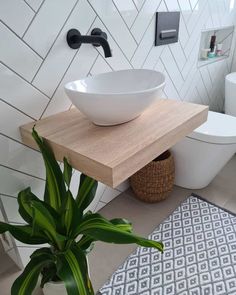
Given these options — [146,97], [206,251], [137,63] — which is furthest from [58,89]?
[206,251]

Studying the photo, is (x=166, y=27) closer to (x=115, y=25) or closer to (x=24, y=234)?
(x=115, y=25)

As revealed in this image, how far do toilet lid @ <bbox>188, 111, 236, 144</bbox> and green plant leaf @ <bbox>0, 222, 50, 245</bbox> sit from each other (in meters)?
1.07

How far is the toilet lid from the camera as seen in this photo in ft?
4.84

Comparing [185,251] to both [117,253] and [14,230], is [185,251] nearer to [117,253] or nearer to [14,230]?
[117,253]

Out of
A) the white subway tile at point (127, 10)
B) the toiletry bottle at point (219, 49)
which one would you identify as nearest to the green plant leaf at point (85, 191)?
the white subway tile at point (127, 10)

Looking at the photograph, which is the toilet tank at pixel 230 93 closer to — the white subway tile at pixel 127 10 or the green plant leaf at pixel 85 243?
the white subway tile at pixel 127 10

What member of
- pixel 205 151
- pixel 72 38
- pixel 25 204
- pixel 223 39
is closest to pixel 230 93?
pixel 223 39

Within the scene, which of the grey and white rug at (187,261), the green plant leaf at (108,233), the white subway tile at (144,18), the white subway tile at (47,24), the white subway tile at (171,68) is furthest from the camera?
the white subway tile at (171,68)

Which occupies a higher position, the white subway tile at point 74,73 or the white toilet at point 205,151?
the white subway tile at point 74,73

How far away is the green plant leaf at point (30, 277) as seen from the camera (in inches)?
32.4

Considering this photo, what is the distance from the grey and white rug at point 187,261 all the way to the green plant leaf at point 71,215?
497 mm

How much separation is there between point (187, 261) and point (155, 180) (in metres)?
0.52

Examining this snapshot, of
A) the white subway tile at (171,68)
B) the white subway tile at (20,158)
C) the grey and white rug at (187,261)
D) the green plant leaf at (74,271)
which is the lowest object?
the grey and white rug at (187,261)

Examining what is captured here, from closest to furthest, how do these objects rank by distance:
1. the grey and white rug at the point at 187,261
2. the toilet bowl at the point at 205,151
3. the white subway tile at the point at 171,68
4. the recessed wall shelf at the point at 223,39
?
1. the grey and white rug at the point at 187,261
2. the toilet bowl at the point at 205,151
3. the white subway tile at the point at 171,68
4. the recessed wall shelf at the point at 223,39
